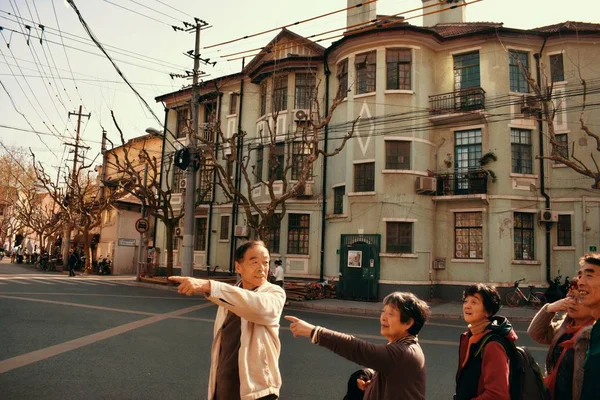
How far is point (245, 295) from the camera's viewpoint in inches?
118

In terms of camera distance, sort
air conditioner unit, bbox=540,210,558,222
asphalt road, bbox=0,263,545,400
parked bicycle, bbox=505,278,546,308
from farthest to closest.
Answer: air conditioner unit, bbox=540,210,558,222 < parked bicycle, bbox=505,278,546,308 < asphalt road, bbox=0,263,545,400

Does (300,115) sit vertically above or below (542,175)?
above

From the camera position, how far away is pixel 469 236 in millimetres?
20312

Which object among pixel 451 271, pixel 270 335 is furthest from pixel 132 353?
pixel 451 271

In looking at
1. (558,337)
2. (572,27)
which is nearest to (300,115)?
(572,27)

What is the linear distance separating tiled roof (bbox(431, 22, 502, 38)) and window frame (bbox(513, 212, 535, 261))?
338 inches

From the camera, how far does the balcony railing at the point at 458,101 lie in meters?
20.0

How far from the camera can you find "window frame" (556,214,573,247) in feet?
64.5

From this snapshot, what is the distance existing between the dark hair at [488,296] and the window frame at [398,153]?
17.5 meters

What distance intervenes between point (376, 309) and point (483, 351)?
14379mm

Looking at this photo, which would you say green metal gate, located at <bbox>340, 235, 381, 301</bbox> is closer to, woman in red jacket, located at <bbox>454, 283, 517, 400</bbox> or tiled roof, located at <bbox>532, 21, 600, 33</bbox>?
tiled roof, located at <bbox>532, 21, 600, 33</bbox>

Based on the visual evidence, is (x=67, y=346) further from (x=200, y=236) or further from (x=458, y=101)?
(x=200, y=236)

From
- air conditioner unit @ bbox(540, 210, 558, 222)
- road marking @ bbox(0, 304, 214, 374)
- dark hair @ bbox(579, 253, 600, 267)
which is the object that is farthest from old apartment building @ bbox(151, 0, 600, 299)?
dark hair @ bbox(579, 253, 600, 267)

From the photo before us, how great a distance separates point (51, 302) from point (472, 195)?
1627 centimetres
